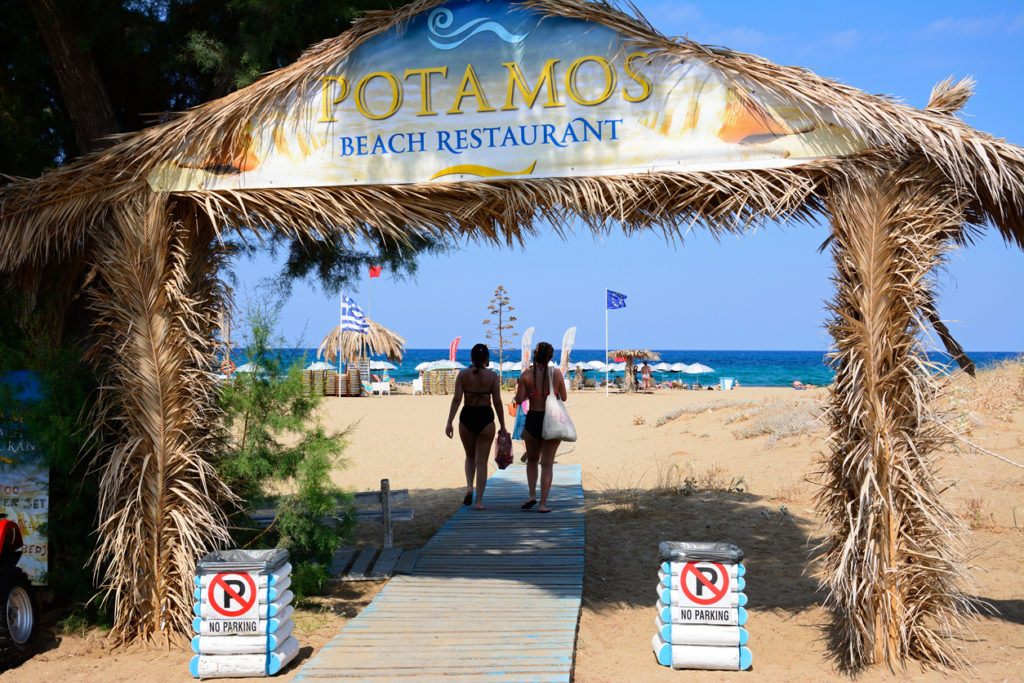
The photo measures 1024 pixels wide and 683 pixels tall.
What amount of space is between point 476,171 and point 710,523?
16.7 ft

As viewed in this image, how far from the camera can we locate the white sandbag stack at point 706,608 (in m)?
4.64

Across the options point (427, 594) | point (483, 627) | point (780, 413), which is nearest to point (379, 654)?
point (483, 627)

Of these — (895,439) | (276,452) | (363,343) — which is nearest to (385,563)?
(276,452)

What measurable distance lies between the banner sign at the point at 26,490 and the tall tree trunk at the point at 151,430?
402mm

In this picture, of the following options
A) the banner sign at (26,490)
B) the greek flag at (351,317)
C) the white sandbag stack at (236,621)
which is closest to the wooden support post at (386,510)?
the white sandbag stack at (236,621)

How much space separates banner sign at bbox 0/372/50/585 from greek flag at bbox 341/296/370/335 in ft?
87.0

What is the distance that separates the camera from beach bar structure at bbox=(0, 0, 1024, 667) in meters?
4.56

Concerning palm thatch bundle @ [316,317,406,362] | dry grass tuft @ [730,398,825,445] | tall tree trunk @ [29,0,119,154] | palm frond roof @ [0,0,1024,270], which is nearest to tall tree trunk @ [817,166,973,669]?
palm frond roof @ [0,0,1024,270]

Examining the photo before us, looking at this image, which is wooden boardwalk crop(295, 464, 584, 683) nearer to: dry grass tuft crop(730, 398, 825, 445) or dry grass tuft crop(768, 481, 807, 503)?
dry grass tuft crop(768, 481, 807, 503)

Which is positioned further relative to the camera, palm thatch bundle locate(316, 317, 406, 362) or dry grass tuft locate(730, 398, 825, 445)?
palm thatch bundle locate(316, 317, 406, 362)

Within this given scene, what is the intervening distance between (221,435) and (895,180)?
15.8 feet

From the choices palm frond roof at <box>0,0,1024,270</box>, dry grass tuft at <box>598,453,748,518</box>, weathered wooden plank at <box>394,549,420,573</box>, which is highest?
palm frond roof at <box>0,0,1024,270</box>

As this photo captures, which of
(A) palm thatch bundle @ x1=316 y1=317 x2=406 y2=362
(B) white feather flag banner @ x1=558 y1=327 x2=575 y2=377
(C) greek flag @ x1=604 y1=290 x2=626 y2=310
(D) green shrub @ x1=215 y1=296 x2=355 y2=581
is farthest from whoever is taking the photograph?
(A) palm thatch bundle @ x1=316 y1=317 x2=406 y2=362

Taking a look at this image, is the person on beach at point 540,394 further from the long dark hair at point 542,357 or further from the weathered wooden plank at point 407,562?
the weathered wooden plank at point 407,562
